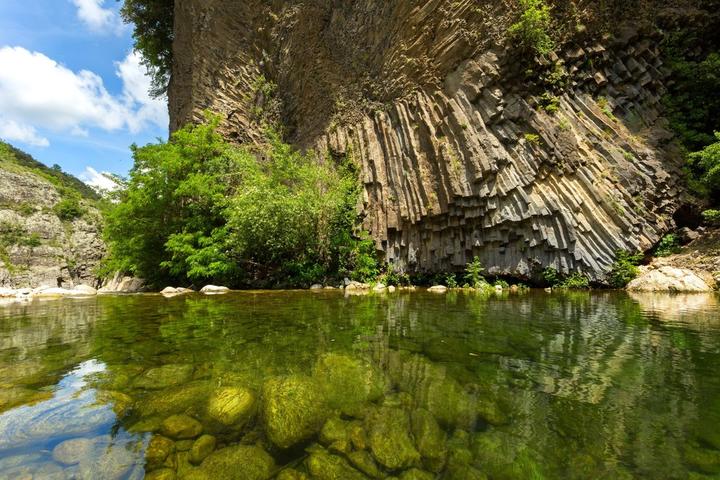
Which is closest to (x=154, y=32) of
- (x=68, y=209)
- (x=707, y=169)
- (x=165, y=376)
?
(x=68, y=209)

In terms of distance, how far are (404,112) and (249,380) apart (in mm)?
19030

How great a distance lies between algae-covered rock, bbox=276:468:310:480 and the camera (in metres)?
2.57

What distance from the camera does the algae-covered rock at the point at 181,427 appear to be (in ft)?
10.1

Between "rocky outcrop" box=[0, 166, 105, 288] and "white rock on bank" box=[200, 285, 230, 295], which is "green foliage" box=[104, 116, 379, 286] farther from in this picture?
"rocky outcrop" box=[0, 166, 105, 288]

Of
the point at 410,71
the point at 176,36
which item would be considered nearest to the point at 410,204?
the point at 410,71

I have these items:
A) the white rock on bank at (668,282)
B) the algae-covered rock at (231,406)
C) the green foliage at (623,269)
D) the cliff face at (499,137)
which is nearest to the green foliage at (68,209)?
the cliff face at (499,137)

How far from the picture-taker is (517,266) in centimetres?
1642

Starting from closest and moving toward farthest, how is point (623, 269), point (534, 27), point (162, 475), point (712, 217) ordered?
point (162, 475) → point (623, 269) → point (712, 217) → point (534, 27)

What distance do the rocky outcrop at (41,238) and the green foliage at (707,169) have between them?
1720 inches

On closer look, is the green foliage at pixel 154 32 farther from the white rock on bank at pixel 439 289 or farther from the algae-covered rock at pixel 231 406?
the algae-covered rock at pixel 231 406

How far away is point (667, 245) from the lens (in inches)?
632

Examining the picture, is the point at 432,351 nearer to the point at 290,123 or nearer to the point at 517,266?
the point at 517,266

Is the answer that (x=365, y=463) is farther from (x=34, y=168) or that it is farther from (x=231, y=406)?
(x=34, y=168)

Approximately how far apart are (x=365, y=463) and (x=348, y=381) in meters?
1.50
